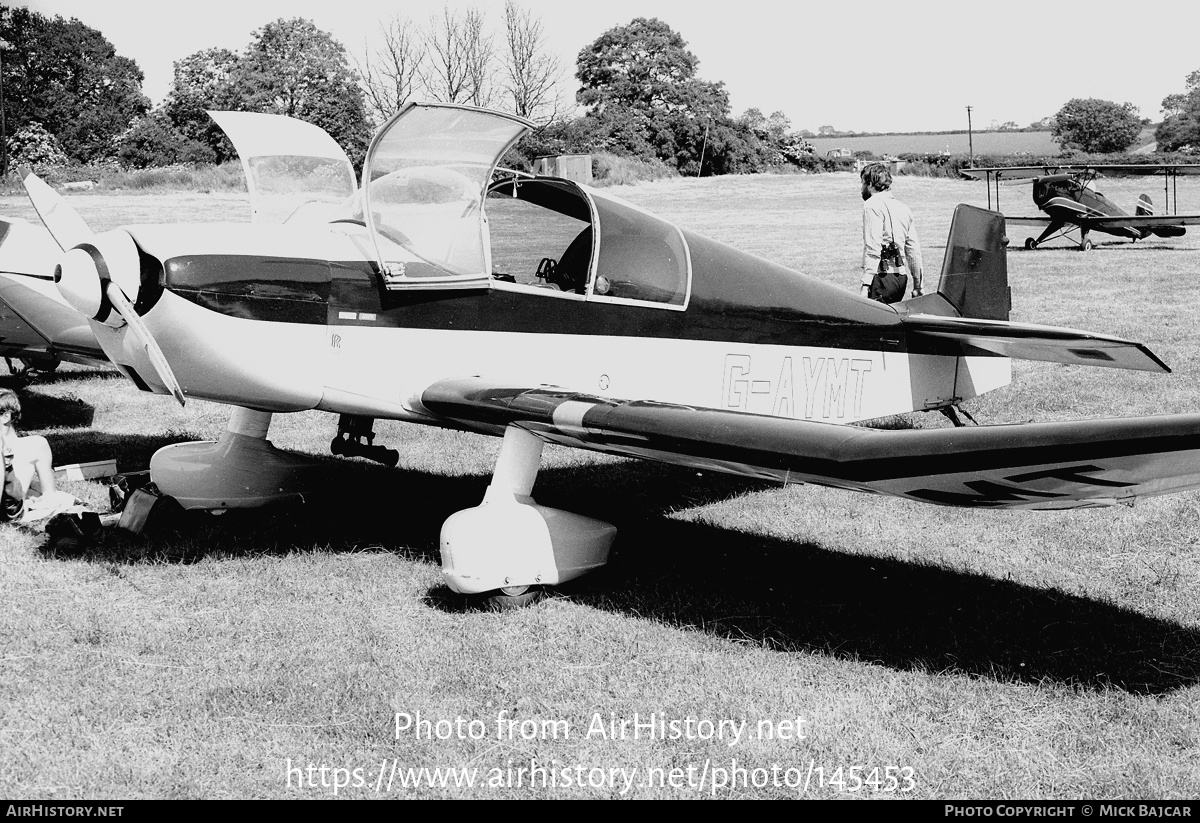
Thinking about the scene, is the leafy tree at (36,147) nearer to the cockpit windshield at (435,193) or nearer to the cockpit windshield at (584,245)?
the cockpit windshield at (584,245)

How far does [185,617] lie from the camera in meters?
4.86

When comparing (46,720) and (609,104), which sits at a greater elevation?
(609,104)

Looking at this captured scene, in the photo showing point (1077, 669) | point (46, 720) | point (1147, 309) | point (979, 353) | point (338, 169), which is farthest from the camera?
point (1147, 309)

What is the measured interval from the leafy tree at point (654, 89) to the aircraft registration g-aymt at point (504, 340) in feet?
178

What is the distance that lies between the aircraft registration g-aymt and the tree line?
25949mm

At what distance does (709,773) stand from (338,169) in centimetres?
442

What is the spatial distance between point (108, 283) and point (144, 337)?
27 cm

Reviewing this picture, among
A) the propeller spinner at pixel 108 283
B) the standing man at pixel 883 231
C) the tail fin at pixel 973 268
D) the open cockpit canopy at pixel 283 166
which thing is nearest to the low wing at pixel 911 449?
the propeller spinner at pixel 108 283

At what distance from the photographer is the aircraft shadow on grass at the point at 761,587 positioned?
431cm

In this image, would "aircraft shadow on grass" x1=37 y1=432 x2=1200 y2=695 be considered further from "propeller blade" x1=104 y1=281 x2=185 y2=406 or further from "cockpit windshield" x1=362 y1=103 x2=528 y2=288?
"cockpit windshield" x1=362 y1=103 x2=528 y2=288

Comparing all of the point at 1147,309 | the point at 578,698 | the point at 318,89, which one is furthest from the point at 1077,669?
the point at 318,89

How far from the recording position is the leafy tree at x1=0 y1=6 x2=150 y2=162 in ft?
163

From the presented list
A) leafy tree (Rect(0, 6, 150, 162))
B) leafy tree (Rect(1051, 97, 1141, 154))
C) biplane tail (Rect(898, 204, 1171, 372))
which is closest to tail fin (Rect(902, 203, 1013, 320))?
biplane tail (Rect(898, 204, 1171, 372))
